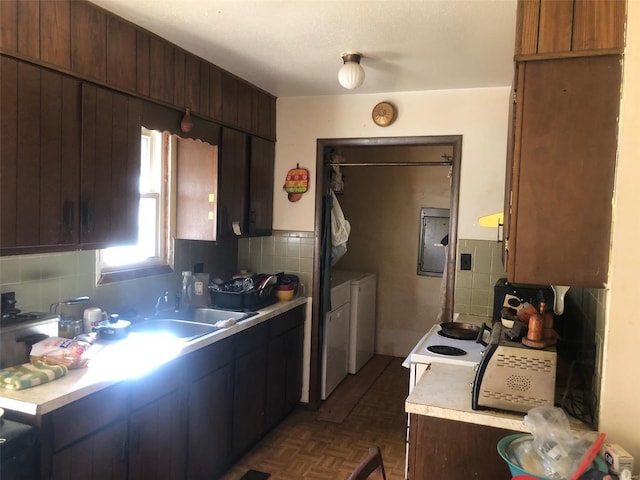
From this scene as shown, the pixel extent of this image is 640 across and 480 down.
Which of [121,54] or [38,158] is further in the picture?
[121,54]

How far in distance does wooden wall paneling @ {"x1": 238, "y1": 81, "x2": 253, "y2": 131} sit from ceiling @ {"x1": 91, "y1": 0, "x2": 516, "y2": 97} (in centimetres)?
8

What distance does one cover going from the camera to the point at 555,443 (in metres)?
1.47

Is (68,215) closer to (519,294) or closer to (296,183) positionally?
(296,183)

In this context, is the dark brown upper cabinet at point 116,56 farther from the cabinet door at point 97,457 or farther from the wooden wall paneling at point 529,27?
the wooden wall paneling at point 529,27

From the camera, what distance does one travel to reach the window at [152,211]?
2.94 metres

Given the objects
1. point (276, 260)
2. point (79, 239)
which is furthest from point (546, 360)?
point (276, 260)

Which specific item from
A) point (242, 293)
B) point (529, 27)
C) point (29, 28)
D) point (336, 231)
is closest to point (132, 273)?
point (242, 293)

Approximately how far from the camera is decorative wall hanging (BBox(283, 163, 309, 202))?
3.64 m

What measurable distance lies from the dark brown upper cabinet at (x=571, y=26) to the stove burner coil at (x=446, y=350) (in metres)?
1.48

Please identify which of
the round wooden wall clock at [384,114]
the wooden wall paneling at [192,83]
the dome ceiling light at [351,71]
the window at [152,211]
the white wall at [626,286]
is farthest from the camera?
the round wooden wall clock at [384,114]

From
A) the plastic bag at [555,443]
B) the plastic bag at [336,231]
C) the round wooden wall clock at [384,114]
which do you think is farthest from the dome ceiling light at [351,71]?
the plastic bag at [555,443]

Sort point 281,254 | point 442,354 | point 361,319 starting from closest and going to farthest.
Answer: point 442,354 < point 281,254 < point 361,319

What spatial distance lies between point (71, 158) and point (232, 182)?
1.28 meters

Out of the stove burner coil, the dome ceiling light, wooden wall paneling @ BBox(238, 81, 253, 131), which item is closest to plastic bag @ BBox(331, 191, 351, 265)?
wooden wall paneling @ BBox(238, 81, 253, 131)
